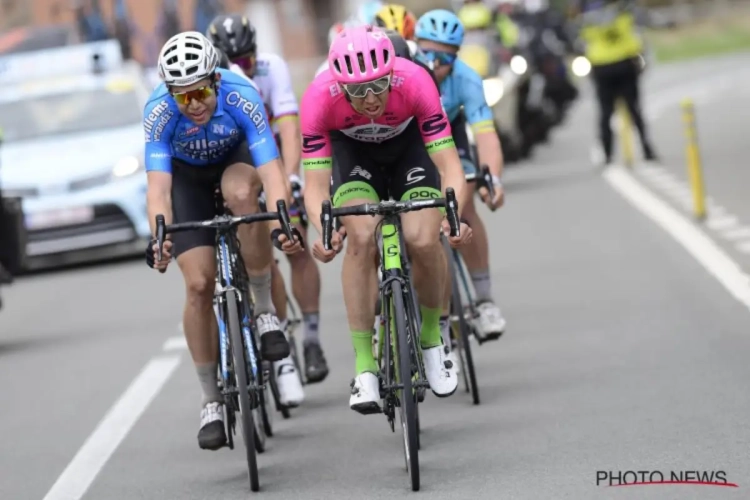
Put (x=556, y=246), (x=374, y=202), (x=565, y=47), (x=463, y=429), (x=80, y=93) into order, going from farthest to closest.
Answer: (x=565, y=47) < (x=80, y=93) < (x=556, y=246) < (x=463, y=429) < (x=374, y=202)

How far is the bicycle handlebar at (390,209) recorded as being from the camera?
26.5 feet

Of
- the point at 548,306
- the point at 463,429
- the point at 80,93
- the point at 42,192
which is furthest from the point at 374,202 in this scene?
the point at 80,93

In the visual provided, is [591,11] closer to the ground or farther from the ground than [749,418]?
farther from the ground

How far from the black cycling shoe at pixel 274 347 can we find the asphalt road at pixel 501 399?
18.6 inches

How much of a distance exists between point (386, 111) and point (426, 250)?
638 millimetres

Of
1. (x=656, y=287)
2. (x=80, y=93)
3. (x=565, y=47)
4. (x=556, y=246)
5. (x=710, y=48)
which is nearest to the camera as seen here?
(x=656, y=287)

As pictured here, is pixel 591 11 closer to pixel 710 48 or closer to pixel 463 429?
pixel 463 429

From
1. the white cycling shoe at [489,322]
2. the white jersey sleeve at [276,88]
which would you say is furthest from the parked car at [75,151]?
the white cycling shoe at [489,322]

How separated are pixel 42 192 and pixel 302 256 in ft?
26.6

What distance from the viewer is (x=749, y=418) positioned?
8586 millimetres

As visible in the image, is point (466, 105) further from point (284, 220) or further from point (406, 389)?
point (406, 389)

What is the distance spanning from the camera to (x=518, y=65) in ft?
82.2

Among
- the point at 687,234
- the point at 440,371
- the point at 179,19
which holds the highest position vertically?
the point at 179,19

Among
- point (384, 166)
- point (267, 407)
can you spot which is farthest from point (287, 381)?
point (384, 166)
